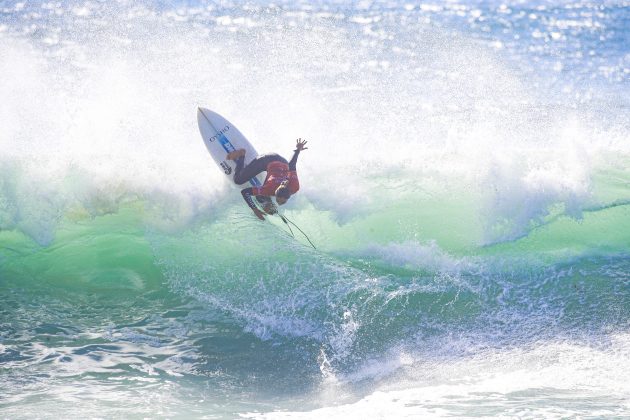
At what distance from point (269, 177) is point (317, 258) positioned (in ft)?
3.93

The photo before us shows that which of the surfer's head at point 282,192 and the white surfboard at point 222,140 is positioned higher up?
the white surfboard at point 222,140

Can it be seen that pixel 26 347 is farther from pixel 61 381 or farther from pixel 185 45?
pixel 185 45

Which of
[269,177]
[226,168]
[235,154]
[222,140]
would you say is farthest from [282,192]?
[222,140]

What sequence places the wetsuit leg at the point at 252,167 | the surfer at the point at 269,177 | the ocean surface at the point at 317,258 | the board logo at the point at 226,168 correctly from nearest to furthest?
the ocean surface at the point at 317,258 < the surfer at the point at 269,177 < the wetsuit leg at the point at 252,167 < the board logo at the point at 226,168

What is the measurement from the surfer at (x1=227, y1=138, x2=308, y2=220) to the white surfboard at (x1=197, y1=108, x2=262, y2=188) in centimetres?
17

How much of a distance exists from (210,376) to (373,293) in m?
2.12

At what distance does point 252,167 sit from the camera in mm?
9203

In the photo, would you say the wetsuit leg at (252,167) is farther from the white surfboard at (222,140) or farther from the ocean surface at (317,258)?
the ocean surface at (317,258)

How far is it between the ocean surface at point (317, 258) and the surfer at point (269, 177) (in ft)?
1.83

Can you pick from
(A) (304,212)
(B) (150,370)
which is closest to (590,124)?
(A) (304,212)

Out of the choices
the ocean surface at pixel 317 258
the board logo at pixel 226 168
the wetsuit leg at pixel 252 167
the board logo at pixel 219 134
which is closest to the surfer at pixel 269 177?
the wetsuit leg at pixel 252 167

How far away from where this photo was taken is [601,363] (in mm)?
7668

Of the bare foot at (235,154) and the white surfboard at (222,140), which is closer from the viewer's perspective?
the bare foot at (235,154)

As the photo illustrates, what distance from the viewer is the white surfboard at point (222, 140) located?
9.65 metres
